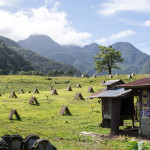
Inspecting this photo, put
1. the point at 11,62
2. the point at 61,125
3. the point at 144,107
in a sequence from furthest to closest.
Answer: the point at 11,62, the point at 61,125, the point at 144,107

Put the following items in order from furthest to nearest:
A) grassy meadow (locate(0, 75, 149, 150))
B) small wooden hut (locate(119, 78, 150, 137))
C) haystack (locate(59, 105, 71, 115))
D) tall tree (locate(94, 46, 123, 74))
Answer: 1. tall tree (locate(94, 46, 123, 74))
2. haystack (locate(59, 105, 71, 115))
3. small wooden hut (locate(119, 78, 150, 137))
4. grassy meadow (locate(0, 75, 149, 150))

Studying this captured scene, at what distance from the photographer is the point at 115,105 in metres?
18.0

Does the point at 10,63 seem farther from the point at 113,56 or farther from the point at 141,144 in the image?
the point at 141,144

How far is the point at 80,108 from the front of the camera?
31.5 m

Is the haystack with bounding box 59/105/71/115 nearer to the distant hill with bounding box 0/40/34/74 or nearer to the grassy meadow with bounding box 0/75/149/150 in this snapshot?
the grassy meadow with bounding box 0/75/149/150

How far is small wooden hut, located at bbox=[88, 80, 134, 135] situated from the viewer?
1784 centimetres

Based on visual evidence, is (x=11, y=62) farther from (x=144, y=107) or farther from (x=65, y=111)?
(x=144, y=107)

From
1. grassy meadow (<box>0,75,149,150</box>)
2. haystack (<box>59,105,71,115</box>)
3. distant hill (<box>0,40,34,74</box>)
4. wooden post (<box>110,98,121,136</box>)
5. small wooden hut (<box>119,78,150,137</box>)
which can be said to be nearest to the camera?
grassy meadow (<box>0,75,149,150</box>)

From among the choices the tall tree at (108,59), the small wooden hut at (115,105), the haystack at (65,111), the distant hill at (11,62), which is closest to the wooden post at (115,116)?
the small wooden hut at (115,105)

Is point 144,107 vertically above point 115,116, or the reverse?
point 144,107

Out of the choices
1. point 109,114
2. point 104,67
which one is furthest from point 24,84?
point 109,114

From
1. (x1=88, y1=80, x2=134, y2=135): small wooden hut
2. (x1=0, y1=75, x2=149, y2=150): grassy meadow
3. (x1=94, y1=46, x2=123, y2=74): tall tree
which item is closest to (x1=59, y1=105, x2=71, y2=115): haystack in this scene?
(x1=0, y1=75, x2=149, y2=150): grassy meadow

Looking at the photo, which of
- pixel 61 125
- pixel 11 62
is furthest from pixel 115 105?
pixel 11 62

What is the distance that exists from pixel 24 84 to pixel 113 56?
33205 millimetres
